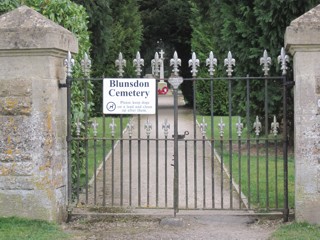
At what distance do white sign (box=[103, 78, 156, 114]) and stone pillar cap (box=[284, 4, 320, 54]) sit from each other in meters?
1.70

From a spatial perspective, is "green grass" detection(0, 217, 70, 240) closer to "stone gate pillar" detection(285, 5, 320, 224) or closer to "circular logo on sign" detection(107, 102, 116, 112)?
"circular logo on sign" detection(107, 102, 116, 112)

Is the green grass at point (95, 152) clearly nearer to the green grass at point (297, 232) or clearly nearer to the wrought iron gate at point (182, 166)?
the wrought iron gate at point (182, 166)

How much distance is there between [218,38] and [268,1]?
2.79 m

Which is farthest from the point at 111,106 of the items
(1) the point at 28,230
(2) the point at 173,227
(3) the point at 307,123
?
(3) the point at 307,123

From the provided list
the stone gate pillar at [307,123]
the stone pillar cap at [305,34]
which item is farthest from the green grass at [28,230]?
the stone pillar cap at [305,34]

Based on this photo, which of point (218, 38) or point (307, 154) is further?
point (218, 38)

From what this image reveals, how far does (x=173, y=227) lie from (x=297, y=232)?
1449mm

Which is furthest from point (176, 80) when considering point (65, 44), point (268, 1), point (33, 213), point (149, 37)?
point (149, 37)

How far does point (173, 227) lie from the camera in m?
7.08

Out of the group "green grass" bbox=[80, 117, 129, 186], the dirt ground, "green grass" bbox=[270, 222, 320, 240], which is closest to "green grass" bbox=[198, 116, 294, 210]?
the dirt ground

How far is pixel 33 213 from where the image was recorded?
7.00 m

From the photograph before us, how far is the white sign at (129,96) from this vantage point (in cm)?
722

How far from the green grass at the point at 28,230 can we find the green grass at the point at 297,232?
2347mm

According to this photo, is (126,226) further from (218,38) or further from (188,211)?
(218,38)
